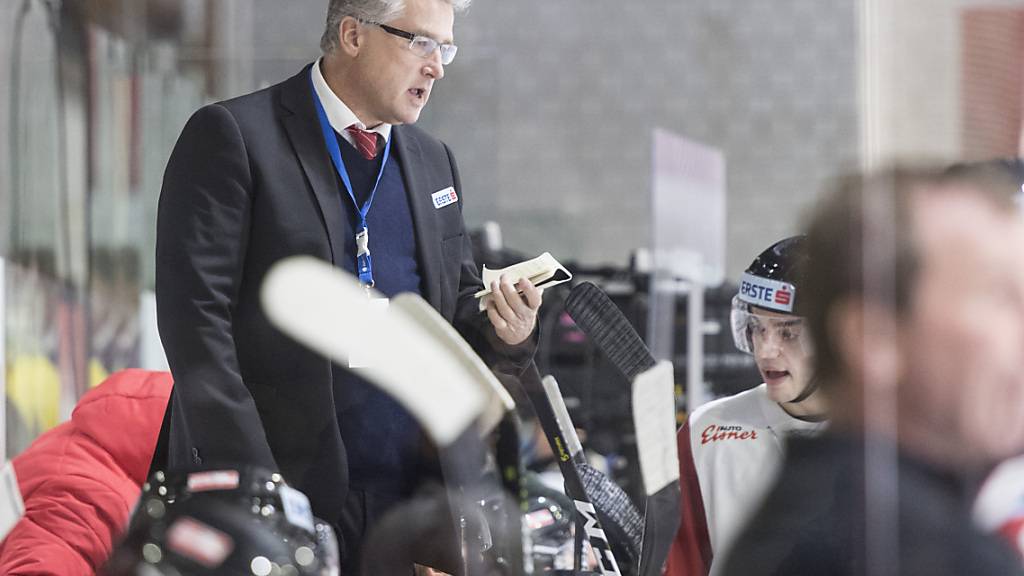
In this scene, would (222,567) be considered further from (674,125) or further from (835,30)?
(674,125)

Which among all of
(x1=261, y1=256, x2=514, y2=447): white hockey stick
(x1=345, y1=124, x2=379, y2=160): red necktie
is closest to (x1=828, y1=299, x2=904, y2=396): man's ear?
(x1=261, y1=256, x2=514, y2=447): white hockey stick

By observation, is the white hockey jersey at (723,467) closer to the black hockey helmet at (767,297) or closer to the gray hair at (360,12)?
the black hockey helmet at (767,297)

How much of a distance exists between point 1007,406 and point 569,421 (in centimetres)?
97

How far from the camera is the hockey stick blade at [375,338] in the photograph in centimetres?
144

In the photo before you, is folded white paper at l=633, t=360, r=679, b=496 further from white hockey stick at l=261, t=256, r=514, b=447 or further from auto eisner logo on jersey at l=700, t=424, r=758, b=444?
white hockey stick at l=261, t=256, r=514, b=447

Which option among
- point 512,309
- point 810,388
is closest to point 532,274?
point 512,309

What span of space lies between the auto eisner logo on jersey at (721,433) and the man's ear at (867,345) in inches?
33.5

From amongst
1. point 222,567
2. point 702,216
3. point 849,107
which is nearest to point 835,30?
point 849,107

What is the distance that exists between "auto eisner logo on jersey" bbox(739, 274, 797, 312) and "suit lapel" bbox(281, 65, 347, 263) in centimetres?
53

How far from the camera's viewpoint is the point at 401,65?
64.9 inches

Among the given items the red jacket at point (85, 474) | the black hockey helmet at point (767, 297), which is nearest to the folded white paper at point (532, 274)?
the black hockey helmet at point (767, 297)

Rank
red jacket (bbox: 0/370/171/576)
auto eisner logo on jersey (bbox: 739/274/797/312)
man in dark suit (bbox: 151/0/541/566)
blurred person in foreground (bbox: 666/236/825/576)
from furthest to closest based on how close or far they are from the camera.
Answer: red jacket (bbox: 0/370/171/576) < auto eisner logo on jersey (bbox: 739/274/797/312) < man in dark suit (bbox: 151/0/541/566) < blurred person in foreground (bbox: 666/236/825/576)

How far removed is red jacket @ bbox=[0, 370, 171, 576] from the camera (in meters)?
1.98

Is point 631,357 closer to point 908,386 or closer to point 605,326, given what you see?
point 605,326
